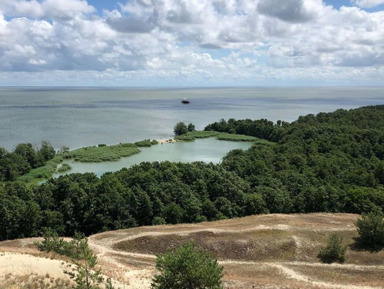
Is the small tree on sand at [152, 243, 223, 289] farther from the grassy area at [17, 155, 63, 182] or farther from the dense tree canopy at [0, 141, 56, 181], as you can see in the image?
the dense tree canopy at [0, 141, 56, 181]

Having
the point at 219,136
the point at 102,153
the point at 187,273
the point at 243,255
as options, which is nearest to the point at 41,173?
the point at 102,153

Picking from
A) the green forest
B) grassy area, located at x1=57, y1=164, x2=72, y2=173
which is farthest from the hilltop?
grassy area, located at x1=57, y1=164, x2=72, y2=173

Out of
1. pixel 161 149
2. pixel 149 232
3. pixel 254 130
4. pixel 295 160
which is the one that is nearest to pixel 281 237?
pixel 149 232

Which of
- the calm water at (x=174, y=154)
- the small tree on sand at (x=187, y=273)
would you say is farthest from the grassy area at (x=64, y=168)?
the small tree on sand at (x=187, y=273)

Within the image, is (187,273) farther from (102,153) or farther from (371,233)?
(102,153)

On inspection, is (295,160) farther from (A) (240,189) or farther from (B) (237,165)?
(A) (240,189)

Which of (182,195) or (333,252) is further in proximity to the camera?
(182,195)

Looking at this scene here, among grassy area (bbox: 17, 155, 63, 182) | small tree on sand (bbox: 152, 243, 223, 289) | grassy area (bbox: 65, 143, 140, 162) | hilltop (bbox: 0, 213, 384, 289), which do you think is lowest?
grassy area (bbox: 17, 155, 63, 182)
